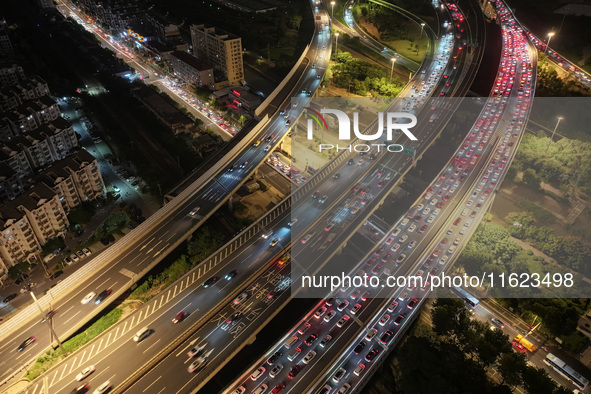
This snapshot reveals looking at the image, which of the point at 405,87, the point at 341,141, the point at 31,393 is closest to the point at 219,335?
the point at 31,393

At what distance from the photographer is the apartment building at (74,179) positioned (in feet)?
178

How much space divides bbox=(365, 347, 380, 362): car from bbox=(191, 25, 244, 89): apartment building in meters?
68.2

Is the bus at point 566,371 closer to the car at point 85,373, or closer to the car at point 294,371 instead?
the car at point 294,371

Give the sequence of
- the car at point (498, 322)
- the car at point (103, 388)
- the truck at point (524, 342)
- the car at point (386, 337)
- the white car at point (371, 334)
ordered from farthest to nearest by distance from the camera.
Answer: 1. the car at point (498, 322)
2. the truck at point (524, 342)
3. the white car at point (371, 334)
4. the car at point (386, 337)
5. the car at point (103, 388)

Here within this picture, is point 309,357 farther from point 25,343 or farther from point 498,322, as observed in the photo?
point 25,343

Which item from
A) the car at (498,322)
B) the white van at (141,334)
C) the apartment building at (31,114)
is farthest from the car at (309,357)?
the apartment building at (31,114)

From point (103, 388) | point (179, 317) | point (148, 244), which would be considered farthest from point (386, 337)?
point (148, 244)

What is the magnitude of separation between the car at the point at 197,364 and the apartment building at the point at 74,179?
1236 inches

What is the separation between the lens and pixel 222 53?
9144 cm

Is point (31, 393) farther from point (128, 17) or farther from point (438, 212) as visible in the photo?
point (128, 17)

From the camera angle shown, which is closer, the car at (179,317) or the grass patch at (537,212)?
the car at (179,317)

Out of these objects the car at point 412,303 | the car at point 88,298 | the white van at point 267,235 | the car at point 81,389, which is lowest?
the car at point 81,389

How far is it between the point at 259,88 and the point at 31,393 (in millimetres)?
72608

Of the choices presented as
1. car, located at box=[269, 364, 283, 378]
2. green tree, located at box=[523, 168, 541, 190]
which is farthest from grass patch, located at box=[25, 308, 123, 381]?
green tree, located at box=[523, 168, 541, 190]
